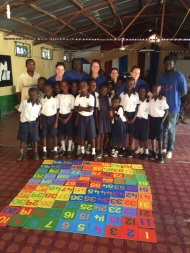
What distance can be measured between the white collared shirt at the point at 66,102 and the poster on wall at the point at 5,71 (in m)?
3.67

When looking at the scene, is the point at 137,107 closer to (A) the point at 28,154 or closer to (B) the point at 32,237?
(A) the point at 28,154

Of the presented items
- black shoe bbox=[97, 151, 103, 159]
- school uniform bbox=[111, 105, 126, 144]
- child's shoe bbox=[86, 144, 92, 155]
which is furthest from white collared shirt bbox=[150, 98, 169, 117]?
child's shoe bbox=[86, 144, 92, 155]

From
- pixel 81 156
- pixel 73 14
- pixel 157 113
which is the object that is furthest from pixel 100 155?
pixel 73 14

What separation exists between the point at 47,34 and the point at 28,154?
518 cm

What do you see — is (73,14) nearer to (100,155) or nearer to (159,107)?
(159,107)

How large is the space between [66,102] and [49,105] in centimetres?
24

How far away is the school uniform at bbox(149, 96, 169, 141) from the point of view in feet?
10.0

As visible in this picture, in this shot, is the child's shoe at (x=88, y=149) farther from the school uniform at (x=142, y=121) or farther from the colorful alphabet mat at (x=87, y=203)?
the school uniform at (x=142, y=121)

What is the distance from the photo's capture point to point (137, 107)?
315 centimetres

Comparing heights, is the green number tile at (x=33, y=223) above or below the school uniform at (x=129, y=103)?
below

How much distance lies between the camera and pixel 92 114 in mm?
3141

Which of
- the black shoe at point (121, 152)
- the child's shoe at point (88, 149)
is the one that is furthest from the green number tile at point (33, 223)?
the black shoe at point (121, 152)

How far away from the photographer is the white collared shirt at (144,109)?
3.11 m

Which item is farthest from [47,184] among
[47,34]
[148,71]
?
[148,71]
